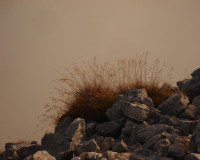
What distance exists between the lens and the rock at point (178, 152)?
308 cm

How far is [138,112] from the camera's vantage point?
506 cm

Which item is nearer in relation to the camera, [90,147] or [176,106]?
[90,147]

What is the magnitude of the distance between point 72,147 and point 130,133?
1187 mm

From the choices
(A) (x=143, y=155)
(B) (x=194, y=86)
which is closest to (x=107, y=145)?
(A) (x=143, y=155)

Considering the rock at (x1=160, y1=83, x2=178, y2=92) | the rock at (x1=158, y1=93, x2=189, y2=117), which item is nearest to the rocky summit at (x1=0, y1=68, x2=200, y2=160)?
the rock at (x1=158, y1=93, x2=189, y2=117)

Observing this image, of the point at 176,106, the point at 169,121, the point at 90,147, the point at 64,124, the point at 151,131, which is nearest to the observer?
the point at 90,147

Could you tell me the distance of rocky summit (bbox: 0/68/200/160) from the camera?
3.25 meters

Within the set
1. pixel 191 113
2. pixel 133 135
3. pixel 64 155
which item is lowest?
pixel 64 155

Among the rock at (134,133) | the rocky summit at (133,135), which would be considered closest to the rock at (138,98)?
the rocky summit at (133,135)

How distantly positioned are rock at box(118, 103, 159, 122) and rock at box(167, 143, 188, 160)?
6.03ft

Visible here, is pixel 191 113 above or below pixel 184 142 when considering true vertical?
above

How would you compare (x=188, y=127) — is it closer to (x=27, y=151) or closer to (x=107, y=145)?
(x=107, y=145)

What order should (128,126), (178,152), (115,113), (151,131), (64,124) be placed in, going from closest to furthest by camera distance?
(178,152), (151,131), (128,126), (115,113), (64,124)

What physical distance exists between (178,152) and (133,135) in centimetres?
160
